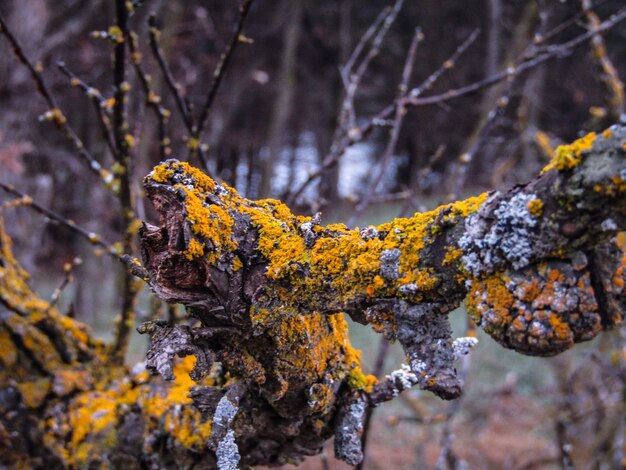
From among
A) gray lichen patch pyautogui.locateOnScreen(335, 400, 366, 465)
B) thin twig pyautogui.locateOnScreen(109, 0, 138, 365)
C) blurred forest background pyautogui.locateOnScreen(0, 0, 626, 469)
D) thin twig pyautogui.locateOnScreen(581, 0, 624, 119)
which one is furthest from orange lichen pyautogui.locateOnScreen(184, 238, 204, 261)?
thin twig pyautogui.locateOnScreen(581, 0, 624, 119)

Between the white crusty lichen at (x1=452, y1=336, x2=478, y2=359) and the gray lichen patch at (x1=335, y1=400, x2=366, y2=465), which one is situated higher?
the white crusty lichen at (x1=452, y1=336, x2=478, y2=359)

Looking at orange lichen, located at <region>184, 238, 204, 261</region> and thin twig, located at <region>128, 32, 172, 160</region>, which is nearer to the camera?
orange lichen, located at <region>184, 238, 204, 261</region>

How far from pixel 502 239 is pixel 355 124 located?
302 cm

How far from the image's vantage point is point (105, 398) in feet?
5.35

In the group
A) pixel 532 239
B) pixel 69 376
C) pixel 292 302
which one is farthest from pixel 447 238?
pixel 69 376

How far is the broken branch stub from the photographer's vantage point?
73cm

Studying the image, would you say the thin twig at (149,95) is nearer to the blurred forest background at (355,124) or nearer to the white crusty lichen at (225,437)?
the white crusty lichen at (225,437)

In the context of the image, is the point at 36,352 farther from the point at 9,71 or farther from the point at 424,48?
the point at 424,48

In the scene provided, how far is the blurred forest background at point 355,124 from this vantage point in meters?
4.03

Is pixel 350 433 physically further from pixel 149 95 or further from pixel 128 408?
pixel 149 95

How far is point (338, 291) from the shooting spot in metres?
0.92

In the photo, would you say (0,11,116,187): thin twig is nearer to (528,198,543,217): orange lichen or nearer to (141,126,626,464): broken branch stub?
(141,126,626,464): broken branch stub

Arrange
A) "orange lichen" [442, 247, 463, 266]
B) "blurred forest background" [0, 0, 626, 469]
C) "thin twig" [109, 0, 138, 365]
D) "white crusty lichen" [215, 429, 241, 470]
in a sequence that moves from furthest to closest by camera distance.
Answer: "blurred forest background" [0, 0, 626, 469]
"thin twig" [109, 0, 138, 365]
"white crusty lichen" [215, 429, 241, 470]
"orange lichen" [442, 247, 463, 266]

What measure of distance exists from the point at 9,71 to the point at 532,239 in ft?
15.7
